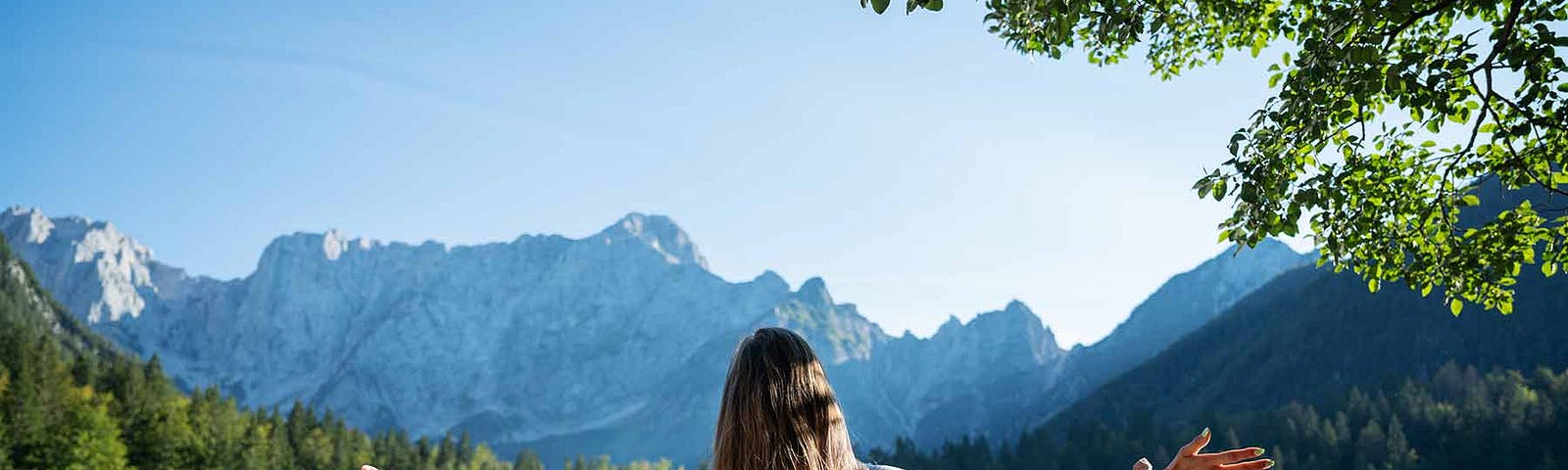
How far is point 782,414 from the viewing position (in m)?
3.64

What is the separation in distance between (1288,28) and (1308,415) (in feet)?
348

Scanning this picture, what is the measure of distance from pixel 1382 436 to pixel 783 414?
103m

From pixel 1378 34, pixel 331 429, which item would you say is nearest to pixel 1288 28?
pixel 1378 34

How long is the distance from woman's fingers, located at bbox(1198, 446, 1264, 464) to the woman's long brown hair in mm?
1323

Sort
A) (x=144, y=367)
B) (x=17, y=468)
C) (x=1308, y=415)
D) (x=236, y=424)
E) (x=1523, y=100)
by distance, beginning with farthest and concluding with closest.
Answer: (x=1308, y=415) → (x=144, y=367) → (x=236, y=424) → (x=17, y=468) → (x=1523, y=100)

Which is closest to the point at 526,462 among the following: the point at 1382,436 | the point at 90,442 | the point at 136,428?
the point at 136,428

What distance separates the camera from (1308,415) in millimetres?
101500

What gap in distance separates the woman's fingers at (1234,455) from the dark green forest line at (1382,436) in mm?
78489

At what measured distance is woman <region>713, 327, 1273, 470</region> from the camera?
3635 millimetres

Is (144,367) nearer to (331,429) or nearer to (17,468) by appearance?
(331,429)

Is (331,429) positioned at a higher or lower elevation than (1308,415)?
higher

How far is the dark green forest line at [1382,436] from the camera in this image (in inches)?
3472

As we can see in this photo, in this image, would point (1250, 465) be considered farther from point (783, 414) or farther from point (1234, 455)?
point (783, 414)

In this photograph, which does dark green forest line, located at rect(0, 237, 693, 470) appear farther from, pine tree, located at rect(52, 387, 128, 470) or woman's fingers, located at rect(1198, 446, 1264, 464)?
woman's fingers, located at rect(1198, 446, 1264, 464)
